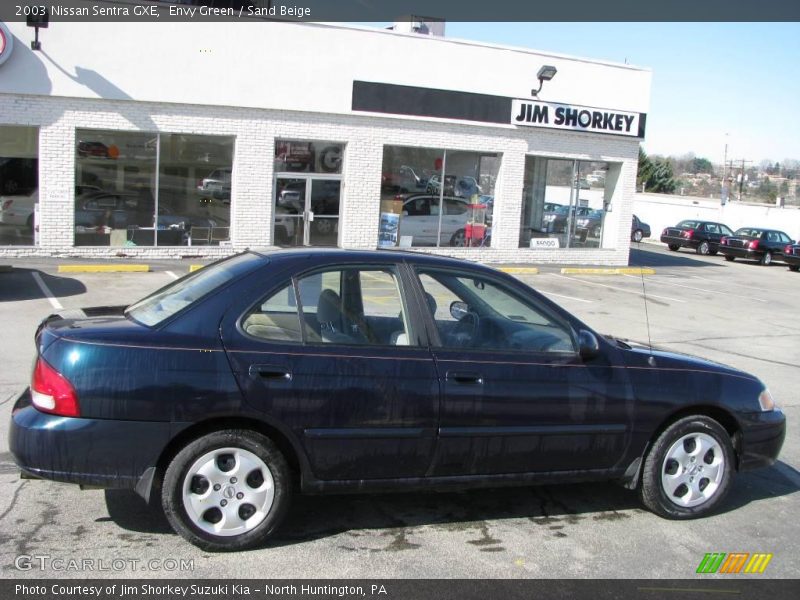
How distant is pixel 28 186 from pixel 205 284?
14.3 metres

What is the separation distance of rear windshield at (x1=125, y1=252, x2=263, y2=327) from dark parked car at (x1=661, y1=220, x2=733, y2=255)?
3425 cm

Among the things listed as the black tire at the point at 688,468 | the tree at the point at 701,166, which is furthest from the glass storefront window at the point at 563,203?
the tree at the point at 701,166

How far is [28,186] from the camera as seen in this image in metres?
17.3

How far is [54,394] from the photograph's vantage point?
13.8 feet

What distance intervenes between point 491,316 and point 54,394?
2561 millimetres

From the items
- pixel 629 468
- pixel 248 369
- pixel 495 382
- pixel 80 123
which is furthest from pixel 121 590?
pixel 80 123

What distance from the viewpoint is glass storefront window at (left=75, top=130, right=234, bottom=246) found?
17.7 m

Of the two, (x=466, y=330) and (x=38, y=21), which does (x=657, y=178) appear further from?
(x=466, y=330)

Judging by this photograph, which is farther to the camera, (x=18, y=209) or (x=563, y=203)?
(x=563, y=203)

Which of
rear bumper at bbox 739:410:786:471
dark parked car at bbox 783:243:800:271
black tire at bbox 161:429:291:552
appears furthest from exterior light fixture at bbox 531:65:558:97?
black tire at bbox 161:429:291:552

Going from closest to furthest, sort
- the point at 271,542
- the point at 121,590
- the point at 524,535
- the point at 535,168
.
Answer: the point at 121,590 → the point at 271,542 → the point at 524,535 → the point at 535,168

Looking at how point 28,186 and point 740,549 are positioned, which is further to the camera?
point 28,186

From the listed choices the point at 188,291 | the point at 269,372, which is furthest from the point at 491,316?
the point at 188,291

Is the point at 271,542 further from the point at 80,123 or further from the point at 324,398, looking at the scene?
the point at 80,123
